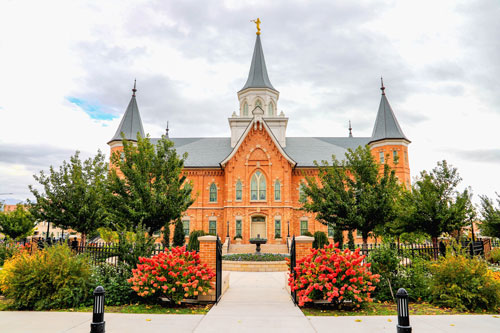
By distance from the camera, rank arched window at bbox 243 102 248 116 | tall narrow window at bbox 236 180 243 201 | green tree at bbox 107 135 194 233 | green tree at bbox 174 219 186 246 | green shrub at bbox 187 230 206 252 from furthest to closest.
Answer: arched window at bbox 243 102 248 116
tall narrow window at bbox 236 180 243 201
green tree at bbox 174 219 186 246
green shrub at bbox 187 230 206 252
green tree at bbox 107 135 194 233

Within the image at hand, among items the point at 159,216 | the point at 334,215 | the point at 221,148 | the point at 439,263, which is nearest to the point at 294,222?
the point at 221,148

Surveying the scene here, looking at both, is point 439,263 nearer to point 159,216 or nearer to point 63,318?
point 63,318

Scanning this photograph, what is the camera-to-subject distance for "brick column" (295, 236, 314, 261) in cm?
960

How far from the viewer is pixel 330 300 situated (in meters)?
7.70

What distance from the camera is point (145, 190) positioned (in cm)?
1552

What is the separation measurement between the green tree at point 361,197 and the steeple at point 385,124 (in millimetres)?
18790

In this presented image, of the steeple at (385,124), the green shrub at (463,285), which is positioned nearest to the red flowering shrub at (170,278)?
the green shrub at (463,285)

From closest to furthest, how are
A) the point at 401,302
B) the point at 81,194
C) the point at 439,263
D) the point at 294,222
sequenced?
the point at 401,302 < the point at 439,263 < the point at 81,194 < the point at 294,222

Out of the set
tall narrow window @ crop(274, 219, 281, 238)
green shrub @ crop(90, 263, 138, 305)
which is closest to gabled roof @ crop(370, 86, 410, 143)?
tall narrow window @ crop(274, 219, 281, 238)

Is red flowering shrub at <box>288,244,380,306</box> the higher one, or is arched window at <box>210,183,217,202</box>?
arched window at <box>210,183,217,202</box>

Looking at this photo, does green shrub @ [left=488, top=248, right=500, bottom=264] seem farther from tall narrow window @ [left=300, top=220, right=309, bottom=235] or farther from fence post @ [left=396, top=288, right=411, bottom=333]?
tall narrow window @ [left=300, top=220, right=309, bottom=235]

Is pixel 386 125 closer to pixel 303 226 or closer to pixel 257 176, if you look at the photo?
pixel 303 226

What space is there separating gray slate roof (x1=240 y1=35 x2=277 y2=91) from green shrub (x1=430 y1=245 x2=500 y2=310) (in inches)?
1344

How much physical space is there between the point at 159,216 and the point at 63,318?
358 inches
